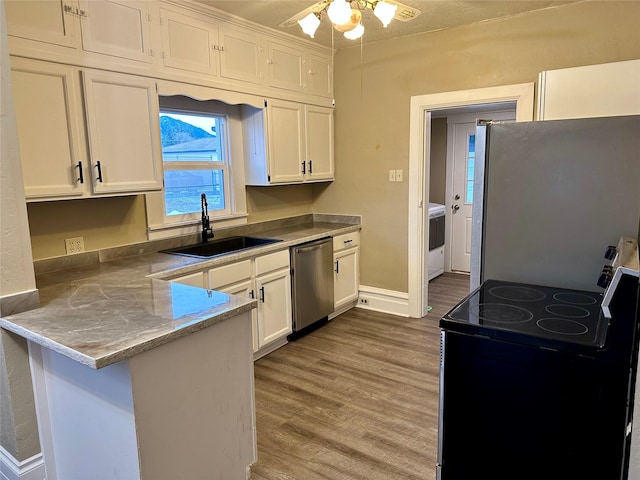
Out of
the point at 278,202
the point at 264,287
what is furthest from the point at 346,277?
the point at 264,287

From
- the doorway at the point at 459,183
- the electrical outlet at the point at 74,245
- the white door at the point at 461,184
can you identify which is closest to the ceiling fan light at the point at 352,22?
the electrical outlet at the point at 74,245

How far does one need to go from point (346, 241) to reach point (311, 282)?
2.19ft

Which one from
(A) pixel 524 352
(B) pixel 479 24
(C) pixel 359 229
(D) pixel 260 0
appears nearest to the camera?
(A) pixel 524 352

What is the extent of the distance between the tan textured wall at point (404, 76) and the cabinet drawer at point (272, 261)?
3.96 feet

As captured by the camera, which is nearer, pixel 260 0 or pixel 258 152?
pixel 260 0

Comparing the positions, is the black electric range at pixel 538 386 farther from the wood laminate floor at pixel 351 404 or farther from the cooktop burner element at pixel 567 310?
the wood laminate floor at pixel 351 404

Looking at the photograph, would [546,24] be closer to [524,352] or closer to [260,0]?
[260,0]

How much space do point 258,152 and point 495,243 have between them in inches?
89.0

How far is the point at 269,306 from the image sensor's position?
11.0 feet

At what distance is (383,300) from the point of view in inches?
172

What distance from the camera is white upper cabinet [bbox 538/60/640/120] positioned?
2.41 m

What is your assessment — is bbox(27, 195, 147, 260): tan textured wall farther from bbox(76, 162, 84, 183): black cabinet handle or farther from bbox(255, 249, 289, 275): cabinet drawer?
bbox(255, 249, 289, 275): cabinet drawer

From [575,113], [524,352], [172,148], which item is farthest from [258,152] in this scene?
[524,352]

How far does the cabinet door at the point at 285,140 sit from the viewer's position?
145 inches
